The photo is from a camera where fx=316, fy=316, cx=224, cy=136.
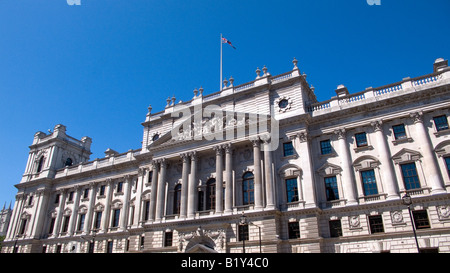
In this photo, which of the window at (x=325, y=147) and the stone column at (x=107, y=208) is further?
the stone column at (x=107, y=208)

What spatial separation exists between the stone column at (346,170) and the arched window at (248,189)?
30.8 feet

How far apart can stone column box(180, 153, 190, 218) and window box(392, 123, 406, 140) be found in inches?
893

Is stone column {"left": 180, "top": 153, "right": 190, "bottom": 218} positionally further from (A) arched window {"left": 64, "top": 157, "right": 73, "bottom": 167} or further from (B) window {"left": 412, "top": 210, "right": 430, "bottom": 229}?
(A) arched window {"left": 64, "top": 157, "right": 73, "bottom": 167}

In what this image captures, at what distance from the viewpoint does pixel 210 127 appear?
38.4 m

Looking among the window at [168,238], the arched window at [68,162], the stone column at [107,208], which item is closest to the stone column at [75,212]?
the stone column at [107,208]

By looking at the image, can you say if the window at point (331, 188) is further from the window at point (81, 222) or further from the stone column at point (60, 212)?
the stone column at point (60, 212)

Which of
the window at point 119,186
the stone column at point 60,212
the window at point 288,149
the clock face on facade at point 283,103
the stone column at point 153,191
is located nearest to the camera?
the window at point 288,149

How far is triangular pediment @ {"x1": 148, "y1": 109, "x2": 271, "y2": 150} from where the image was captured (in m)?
35.7

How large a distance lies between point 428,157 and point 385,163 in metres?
3.50

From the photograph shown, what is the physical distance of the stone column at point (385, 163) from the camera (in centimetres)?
2880

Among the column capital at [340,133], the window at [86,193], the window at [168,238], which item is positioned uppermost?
the column capital at [340,133]

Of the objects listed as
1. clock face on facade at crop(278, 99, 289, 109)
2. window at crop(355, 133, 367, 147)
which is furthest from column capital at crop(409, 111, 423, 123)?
clock face on facade at crop(278, 99, 289, 109)

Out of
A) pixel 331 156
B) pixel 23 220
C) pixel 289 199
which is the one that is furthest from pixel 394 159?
pixel 23 220

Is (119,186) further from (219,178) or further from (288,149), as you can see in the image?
(288,149)
